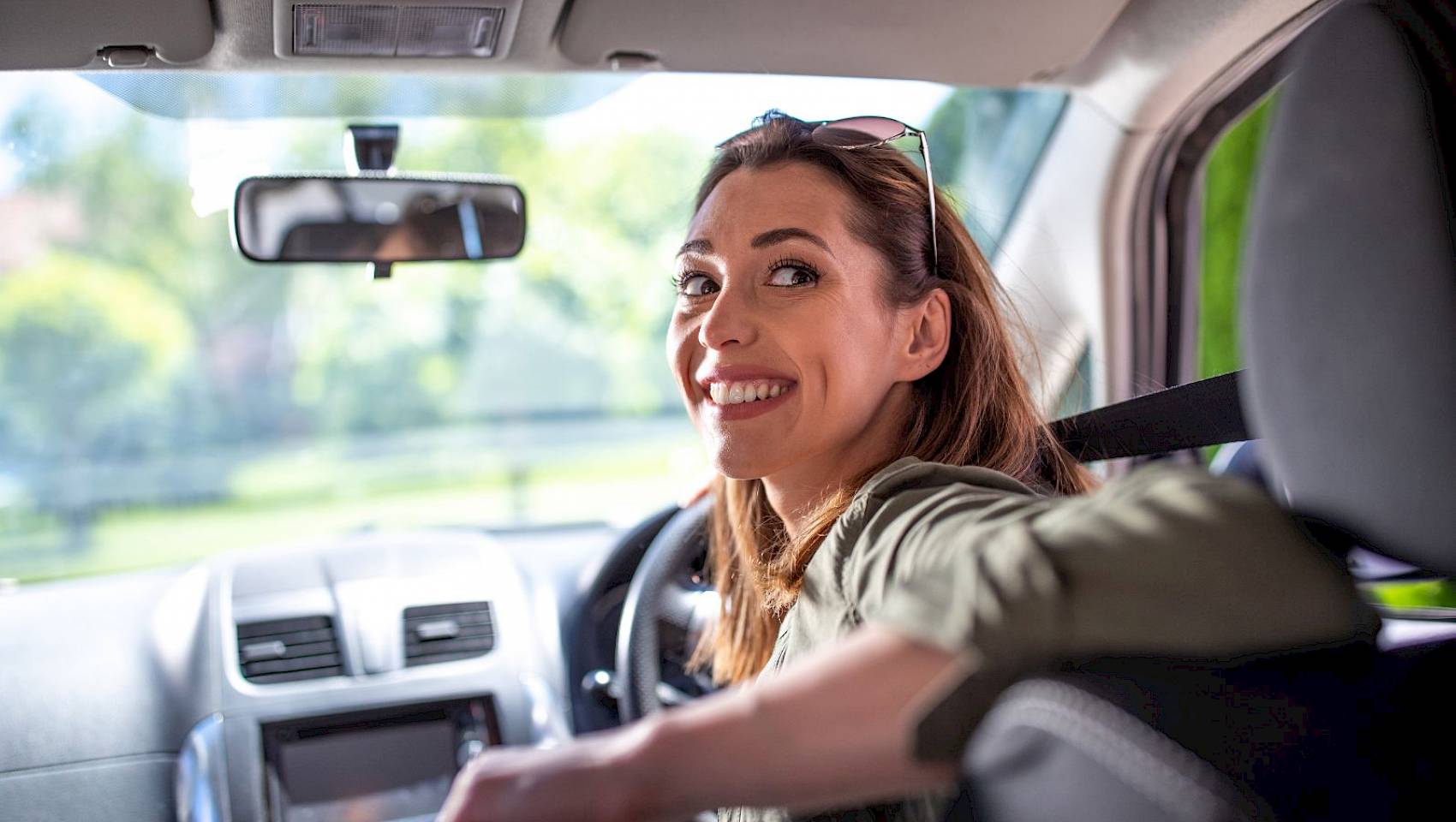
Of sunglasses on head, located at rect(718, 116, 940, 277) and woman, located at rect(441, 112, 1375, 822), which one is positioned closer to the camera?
woman, located at rect(441, 112, 1375, 822)

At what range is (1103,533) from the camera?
1175mm

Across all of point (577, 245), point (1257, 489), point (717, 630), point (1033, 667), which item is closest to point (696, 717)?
point (1033, 667)

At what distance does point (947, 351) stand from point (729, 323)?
488 mm

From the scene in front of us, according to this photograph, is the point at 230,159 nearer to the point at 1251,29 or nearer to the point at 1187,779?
the point at 1251,29

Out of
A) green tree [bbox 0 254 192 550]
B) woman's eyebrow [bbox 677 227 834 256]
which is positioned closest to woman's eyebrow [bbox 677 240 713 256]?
woman's eyebrow [bbox 677 227 834 256]

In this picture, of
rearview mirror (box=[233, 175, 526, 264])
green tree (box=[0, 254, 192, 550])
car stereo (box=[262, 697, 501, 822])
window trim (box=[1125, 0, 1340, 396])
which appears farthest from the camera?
green tree (box=[0, 254, 192, 550])

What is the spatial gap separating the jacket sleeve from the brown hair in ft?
3.33

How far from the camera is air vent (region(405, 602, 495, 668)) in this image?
3658 millimetres

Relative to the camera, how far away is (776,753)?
117cm

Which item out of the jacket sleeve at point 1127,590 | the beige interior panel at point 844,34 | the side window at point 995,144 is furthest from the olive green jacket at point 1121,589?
the side window at point 995,144

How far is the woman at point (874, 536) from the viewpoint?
115cm

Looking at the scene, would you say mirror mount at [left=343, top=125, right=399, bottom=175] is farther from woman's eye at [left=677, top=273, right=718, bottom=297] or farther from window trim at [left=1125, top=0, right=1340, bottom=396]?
window trim at [left=1125, top=0, right=1340, bottom=396]

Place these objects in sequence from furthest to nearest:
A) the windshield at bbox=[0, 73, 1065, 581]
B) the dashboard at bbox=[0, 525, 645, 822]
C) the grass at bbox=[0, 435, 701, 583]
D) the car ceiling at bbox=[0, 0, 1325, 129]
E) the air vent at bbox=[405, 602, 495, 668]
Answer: the windshield at bbox=[0, 73, 1065, 581], the grass at bbox=[0, 435, 701, 583], the air vent at bbox=[405, 602, 495, 668], the dashboard at bbox=[0, 525, 645, 822], the car ceiling at bbox=[0, 0, 1325, 129]

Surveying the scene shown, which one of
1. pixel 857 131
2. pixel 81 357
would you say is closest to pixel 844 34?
pixel 857 131
